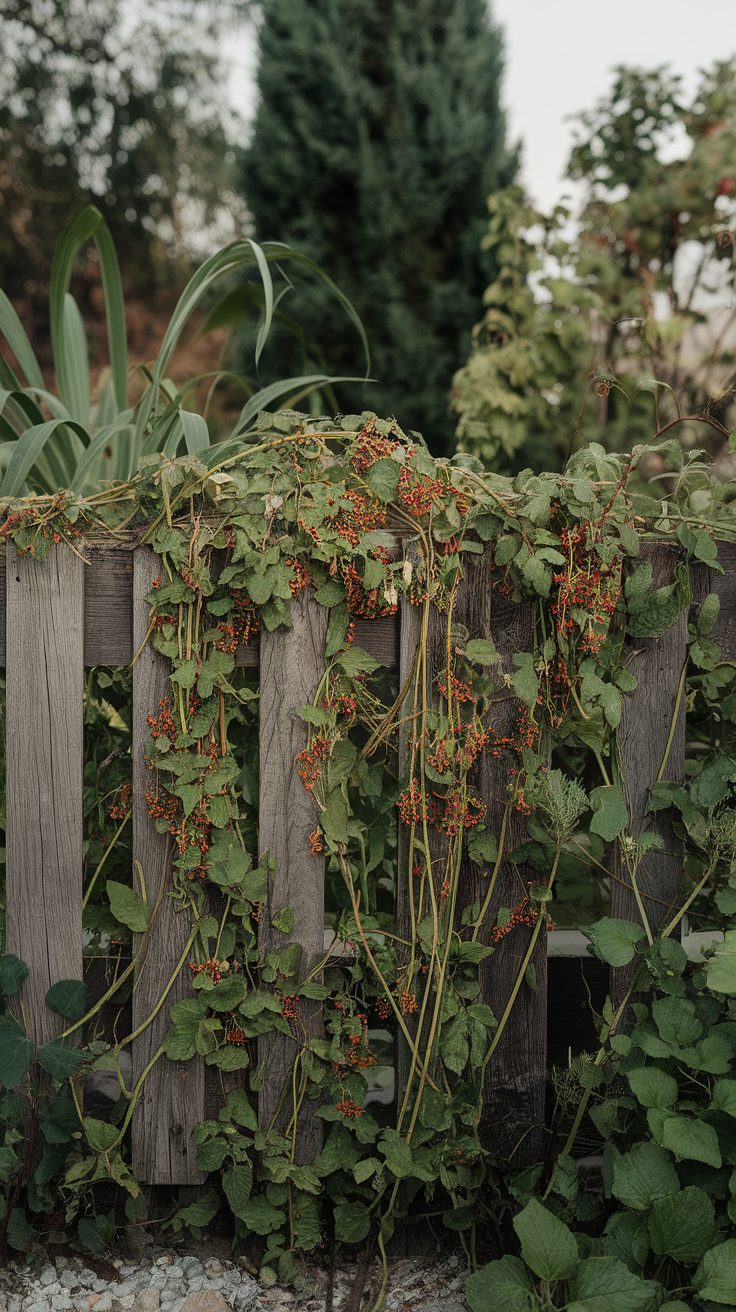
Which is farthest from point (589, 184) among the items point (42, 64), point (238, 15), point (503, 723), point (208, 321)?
point (42, 64)

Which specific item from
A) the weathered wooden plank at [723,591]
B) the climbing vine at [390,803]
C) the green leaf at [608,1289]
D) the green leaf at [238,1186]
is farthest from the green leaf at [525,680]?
the green leaf at [238,1186]

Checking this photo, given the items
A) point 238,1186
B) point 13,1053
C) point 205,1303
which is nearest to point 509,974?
point 238,1186

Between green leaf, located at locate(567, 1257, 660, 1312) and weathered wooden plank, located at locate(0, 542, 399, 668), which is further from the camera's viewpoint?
weathered wooden plank, located at locate(0, 542, 399, 668)

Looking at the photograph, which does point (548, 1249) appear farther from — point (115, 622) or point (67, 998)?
point (115, 622)

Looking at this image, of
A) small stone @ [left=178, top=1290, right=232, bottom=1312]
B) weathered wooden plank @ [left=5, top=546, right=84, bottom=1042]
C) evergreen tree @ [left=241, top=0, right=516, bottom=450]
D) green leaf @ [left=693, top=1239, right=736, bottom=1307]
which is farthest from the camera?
evergreen tree @ [left=241, top=0, right=516, bottom=450]

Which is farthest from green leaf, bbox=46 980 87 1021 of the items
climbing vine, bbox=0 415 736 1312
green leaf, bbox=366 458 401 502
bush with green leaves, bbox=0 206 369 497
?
green leaf, bbox=366 458 401 502

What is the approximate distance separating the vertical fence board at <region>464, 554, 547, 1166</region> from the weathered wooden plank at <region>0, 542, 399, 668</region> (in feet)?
0.57

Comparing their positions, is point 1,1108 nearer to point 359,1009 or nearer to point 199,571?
point 359,1009

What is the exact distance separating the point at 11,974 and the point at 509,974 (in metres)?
0.79

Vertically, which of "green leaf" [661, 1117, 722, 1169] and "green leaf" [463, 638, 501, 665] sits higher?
"green leaf" [463, 638, 501, 665]

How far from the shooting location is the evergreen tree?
4926 millimetres

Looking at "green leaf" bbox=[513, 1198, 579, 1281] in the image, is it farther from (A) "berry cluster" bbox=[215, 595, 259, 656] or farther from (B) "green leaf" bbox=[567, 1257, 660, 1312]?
(A) "berry cluster" bbox=[215, 595, 259, 656]

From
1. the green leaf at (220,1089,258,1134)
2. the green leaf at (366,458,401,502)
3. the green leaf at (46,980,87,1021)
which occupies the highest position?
the green leaf at (366,458,401,502)

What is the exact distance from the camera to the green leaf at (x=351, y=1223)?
5.05ft
